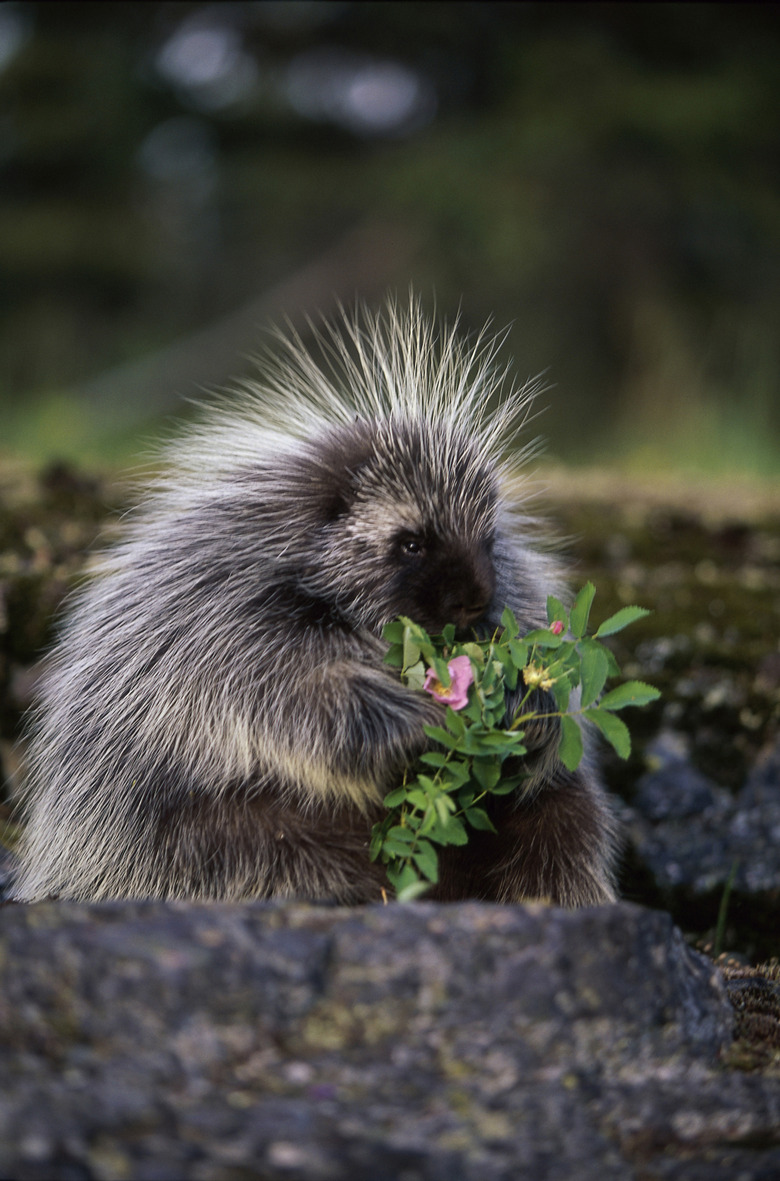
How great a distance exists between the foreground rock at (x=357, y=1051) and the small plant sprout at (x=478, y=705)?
45 cm

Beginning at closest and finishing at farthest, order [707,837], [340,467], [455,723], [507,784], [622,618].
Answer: [622,618]
[455,723]
[507,784]
[340,467]
[707,837]

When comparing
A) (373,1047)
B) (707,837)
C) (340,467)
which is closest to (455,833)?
(373,1047)

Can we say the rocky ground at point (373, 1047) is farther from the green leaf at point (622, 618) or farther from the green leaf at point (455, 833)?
the green leaf at point (622, 618)

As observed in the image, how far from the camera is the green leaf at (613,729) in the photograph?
213cm

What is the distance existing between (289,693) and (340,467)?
631 millimetres

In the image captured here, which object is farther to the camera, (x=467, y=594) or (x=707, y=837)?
(x=707, y=837)

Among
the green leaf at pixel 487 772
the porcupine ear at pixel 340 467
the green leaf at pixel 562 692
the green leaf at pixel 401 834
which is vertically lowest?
the green leaf at pixel 401 834

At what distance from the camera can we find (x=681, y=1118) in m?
1.66

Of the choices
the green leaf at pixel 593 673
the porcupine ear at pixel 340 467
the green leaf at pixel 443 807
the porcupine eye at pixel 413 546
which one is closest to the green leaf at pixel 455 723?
the green leaf at pixel 443 807

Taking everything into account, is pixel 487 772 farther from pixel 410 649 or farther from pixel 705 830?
pixel 705 830

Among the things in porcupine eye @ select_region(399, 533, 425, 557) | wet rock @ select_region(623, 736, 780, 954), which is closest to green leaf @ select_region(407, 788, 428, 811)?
porcupine eye @ select_region(399, 533, 425, 557)

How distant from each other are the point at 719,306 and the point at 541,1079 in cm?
1063

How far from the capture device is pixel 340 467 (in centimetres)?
280

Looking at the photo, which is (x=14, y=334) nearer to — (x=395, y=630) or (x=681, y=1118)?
(x=395, y=630)
